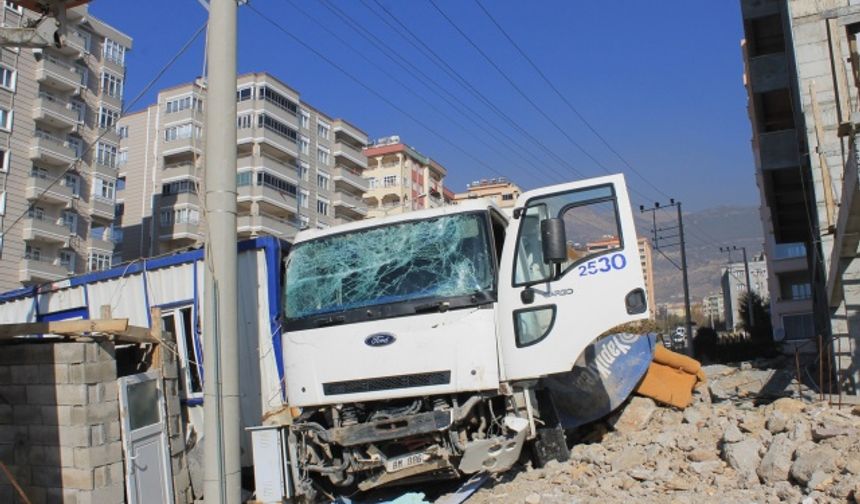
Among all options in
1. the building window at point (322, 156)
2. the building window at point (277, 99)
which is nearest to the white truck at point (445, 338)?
the building window at point (277, 99)

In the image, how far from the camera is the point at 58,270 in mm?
45750

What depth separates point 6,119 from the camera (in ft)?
143

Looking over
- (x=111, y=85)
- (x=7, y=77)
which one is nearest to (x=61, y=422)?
(x=7, y=77)

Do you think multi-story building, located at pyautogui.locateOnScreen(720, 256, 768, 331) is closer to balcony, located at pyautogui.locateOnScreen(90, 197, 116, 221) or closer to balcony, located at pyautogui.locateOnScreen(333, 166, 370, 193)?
balcony, located at pyautogui.locateOnScreen(333, 166, 370, 193)

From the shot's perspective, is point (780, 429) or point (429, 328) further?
point (780, 429)

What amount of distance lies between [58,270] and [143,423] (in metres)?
43.6

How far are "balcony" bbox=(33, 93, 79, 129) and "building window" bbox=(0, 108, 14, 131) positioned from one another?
167cm

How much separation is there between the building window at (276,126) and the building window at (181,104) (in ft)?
17.4

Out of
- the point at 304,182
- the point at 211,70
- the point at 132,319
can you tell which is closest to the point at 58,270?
the point at 304,182

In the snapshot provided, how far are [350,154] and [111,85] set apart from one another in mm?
26803

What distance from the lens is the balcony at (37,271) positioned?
142 ft

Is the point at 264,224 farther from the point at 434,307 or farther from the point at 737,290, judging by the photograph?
the point at 737,290

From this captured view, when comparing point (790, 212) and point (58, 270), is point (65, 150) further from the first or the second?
point (790, 212)

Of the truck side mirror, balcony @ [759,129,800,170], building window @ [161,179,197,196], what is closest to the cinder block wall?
the truck side mirror
